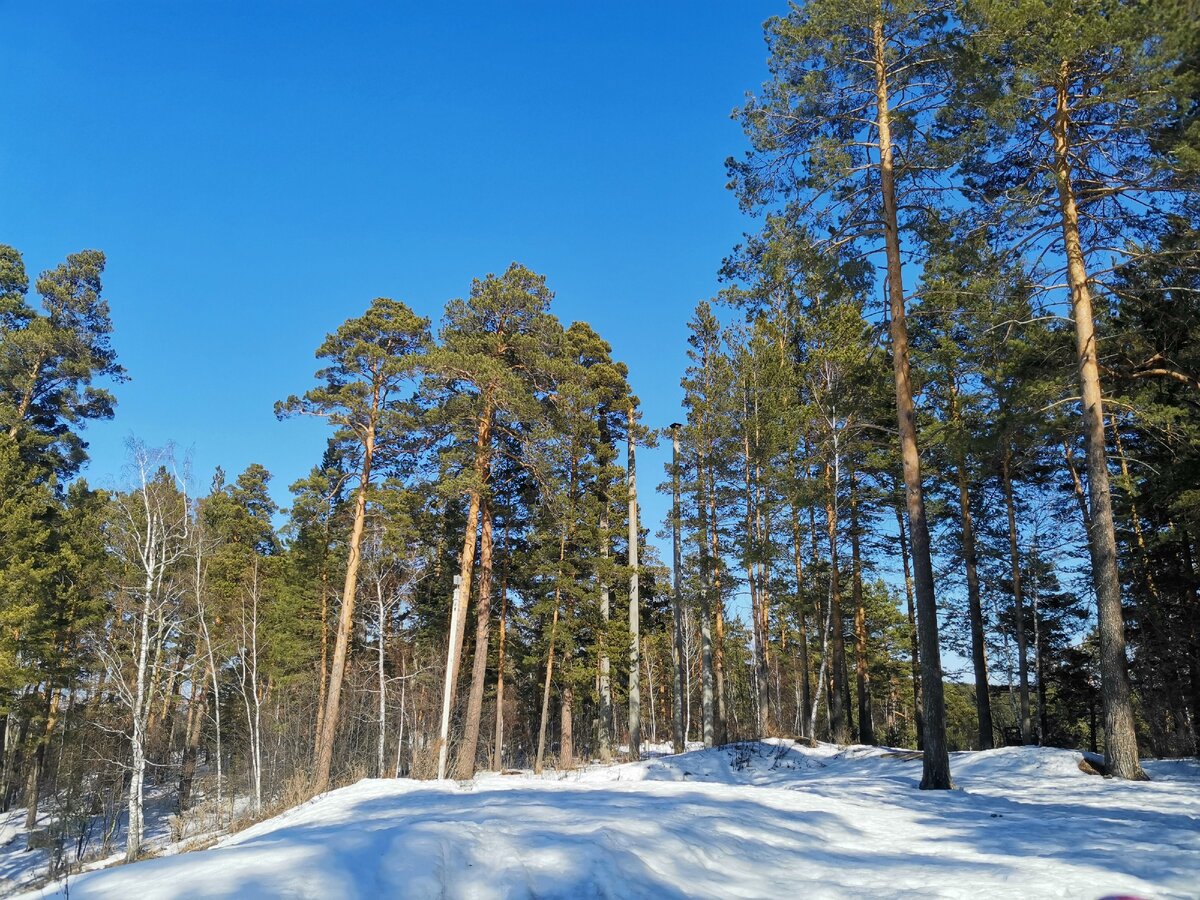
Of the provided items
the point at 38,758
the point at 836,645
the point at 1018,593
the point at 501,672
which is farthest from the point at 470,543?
the point at 38,758

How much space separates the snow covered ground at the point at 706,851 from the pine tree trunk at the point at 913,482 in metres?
1.40

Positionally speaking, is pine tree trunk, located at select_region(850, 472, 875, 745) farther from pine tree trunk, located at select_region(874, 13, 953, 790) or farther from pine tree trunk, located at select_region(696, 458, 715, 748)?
pine tree trunk, located at select_region(874, 13, 953, 790)

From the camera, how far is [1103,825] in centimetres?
612

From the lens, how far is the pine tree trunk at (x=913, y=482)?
956cm

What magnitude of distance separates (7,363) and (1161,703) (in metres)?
35.6

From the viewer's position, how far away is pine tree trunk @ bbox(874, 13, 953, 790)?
9.56 m

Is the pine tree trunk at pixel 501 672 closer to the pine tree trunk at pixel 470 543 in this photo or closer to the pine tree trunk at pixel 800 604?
the pine tree trunk at pixel 470 543

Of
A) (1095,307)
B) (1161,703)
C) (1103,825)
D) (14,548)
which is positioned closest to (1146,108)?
(1095,307)

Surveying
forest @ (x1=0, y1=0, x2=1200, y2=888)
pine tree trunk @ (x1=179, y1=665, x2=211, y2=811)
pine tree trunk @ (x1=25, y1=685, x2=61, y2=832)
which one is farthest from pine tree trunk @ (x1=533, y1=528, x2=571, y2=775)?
pine tree trunk @ (x1=25, y1=685, x2=61, y2=832)

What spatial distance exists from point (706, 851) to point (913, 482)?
7.64 m

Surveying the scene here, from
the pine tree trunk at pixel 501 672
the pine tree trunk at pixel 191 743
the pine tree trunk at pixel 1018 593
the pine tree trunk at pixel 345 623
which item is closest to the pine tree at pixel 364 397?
the pine tree trunk at pixel 345 623

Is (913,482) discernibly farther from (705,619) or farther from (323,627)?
(323,627)

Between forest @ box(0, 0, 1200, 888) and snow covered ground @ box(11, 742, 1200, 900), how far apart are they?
364 centimetres

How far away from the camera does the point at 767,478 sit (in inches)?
862
